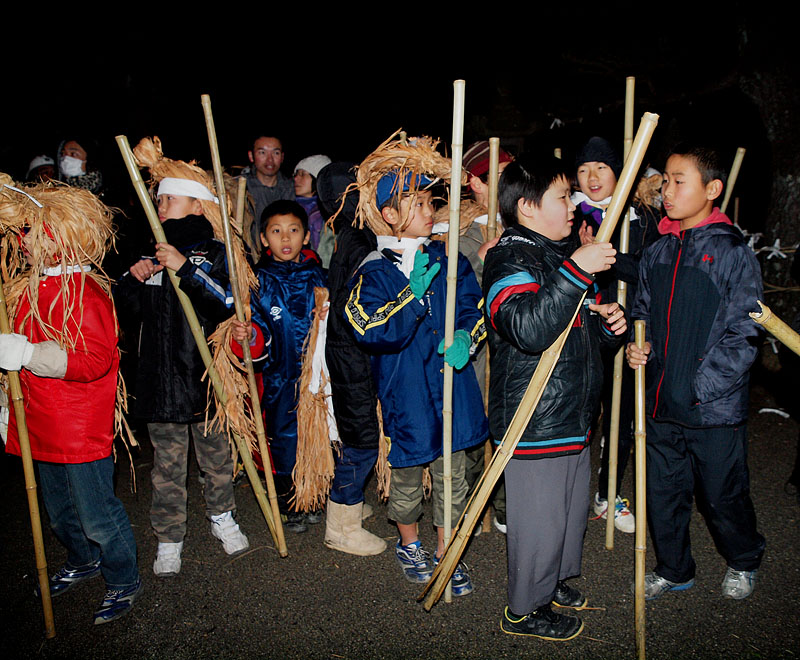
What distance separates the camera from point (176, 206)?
3.29 m

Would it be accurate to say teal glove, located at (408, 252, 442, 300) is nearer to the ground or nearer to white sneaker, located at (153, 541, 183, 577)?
the ground

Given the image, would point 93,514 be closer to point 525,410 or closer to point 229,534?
point 229,534

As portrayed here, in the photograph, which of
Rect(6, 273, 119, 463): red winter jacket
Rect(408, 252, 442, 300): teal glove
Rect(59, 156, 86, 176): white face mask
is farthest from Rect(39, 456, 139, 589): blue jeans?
Rect(59, 156, 86, 176): white face mask

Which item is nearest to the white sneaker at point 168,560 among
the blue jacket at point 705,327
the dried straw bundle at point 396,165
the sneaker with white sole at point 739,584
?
the dried straw bundle at point 396,165

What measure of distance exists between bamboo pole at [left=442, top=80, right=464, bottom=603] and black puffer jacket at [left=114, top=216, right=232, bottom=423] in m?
1.26

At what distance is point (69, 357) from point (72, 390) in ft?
0.60

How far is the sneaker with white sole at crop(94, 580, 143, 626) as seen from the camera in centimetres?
285

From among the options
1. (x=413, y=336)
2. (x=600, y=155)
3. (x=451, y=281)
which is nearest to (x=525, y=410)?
(x=451, y=281)

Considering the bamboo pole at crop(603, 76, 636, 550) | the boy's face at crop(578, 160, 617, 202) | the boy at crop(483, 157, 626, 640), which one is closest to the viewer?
the boy at crop(483, 157, 626, 640)

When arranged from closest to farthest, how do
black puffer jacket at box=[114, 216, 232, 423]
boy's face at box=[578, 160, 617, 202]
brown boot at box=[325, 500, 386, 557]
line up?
1. black puffer jacket at box=[114, 216, 232, 423]
2. brown boot at box=[325, 500, 386, 557]
3. boy's face at box=[578, 160, 617, 202]

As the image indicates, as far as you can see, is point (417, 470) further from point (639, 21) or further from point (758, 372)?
point (639, 21)

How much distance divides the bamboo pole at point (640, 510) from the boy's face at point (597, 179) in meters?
1.11

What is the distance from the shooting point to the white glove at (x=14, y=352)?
8.43ft

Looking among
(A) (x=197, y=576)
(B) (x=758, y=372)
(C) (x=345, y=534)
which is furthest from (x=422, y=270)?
(B) (x=758, y=372)
